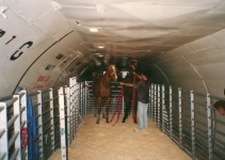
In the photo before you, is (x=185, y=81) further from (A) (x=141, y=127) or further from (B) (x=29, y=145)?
(B) (x=29, y=145)

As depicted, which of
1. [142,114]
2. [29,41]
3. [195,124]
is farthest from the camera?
[142,114]

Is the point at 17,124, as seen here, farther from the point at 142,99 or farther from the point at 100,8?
the point at 142,99

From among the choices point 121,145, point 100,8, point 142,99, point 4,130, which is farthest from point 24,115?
point 142,99

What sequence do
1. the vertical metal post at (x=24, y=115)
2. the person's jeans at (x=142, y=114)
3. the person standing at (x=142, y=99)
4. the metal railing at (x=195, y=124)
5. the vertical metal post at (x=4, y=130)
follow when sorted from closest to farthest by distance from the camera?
1. the vertical metal post at (x=4, y=130)
2. the vertical metal post at (x=24, y=115)
3. the metal railing at (x=195, y=124)
4. the person standing at (x=142, y=99)
5. the person's jeans at (x=142, y=114)

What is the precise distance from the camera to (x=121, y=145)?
7148mm

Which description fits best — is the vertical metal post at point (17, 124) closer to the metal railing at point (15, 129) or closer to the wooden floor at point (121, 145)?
the metal railing at point (15, 129)

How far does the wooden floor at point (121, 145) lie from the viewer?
614cm

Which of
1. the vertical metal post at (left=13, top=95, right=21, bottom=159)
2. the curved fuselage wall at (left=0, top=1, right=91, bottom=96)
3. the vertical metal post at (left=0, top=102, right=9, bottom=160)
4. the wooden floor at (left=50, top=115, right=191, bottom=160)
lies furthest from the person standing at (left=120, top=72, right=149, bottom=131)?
the vertical metal post at (left=0, top=102, right=9, bottom=160)

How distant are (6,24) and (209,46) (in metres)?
4.29

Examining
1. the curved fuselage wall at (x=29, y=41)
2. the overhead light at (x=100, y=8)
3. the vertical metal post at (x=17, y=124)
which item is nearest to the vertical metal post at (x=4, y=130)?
the vertical metal post at (x=17, y=124)

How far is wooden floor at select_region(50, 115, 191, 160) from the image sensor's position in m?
6.14

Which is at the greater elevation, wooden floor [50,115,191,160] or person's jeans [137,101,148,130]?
person's jeans [137,101,148,130]

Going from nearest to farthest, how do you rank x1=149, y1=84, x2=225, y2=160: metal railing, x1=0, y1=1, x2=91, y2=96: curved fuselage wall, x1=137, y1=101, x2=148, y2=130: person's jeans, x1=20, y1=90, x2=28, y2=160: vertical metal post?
1. x1=0, y1=1, x2=91, y2=96: curved fuselage wall
2. x1=20, y1=90, x2=28, y2=160: vertical metal post
3. x1=149, y1=84, x2=225, y2=160: metal railing
4. x1=137, y1=101, x2=148, y2=130: person's jeans

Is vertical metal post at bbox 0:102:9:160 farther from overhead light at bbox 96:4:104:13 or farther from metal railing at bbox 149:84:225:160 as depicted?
metal railing at bbox 149:84:225:160
